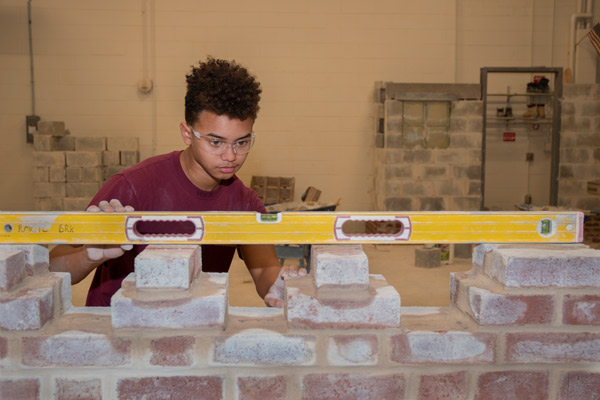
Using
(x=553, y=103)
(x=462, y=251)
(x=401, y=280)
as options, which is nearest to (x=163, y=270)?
(x=401, y=280)

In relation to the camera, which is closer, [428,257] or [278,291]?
[278,291]

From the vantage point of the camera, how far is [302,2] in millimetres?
9758

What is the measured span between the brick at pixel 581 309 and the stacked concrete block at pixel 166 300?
3.29 feet

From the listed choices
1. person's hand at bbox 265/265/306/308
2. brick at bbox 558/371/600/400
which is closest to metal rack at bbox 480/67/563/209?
person's hand at bbox 265/265/306/308

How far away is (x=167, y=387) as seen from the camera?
1722 mm

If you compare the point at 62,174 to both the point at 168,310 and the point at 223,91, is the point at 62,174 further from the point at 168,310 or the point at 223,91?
the point at 168,310

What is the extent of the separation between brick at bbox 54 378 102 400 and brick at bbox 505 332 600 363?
1.20 m

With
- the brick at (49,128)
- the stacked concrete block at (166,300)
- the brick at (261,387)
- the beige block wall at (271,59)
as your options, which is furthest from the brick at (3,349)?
the beige block wall at (271,59)

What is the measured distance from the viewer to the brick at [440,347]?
175cm

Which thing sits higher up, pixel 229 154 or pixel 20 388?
pixel 229 154

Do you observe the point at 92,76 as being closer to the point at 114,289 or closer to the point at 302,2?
the point at 302,2

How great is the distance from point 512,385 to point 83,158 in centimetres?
835

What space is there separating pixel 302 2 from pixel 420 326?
8759 millimetres

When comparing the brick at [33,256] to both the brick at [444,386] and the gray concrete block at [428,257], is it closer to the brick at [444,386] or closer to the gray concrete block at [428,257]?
the brick at [444,386]
